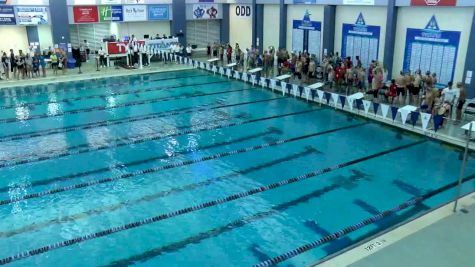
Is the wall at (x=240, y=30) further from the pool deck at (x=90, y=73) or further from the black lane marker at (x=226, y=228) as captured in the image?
the black lane marker at (x=226, y=228)

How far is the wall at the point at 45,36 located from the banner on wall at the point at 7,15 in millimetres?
1301

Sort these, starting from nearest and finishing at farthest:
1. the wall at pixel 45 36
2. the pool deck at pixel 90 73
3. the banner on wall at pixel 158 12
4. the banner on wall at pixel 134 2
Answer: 1. the pool deck at pixel 90 73
2. the wall at pixel 45 36
3. the banner on wall at pixel 134 2
4. the banner on wall at pixel 158 12

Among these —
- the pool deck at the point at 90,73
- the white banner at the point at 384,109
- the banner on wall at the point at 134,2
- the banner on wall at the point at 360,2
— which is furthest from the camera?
the banner on wall at the point at 134,2

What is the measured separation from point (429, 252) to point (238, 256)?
2.51 m

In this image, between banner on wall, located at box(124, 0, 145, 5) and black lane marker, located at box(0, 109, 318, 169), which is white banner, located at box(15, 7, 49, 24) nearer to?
banner on wall, located at box(124, 0, 145, 5)

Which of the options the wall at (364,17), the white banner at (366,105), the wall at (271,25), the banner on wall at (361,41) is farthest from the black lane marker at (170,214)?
the wall at (271,25)

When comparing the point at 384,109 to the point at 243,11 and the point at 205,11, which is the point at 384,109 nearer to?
the point at 243,11

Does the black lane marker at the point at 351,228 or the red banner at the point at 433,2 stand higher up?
the red banner at the point at 433,2

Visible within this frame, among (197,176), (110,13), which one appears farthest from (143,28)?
(197,176)

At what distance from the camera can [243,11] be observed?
22.7 metres

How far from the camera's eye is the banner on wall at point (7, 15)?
18.4m

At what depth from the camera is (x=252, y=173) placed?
28.0 ft

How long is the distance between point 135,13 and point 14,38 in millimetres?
5627

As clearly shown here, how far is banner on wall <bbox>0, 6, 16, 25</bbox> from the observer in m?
18.4
